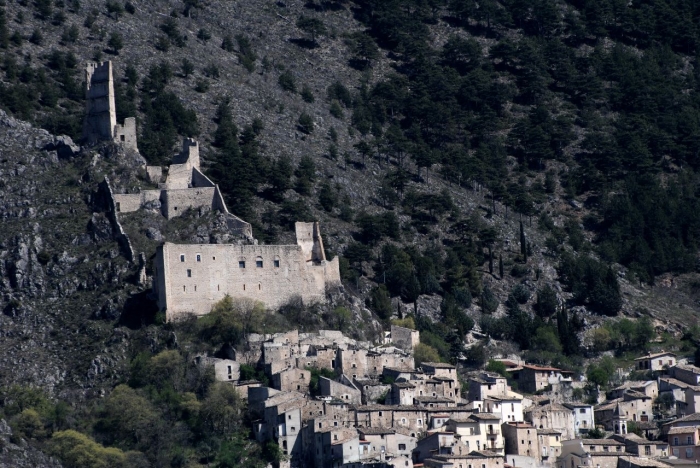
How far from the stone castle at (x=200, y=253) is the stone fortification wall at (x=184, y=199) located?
0.22 ft

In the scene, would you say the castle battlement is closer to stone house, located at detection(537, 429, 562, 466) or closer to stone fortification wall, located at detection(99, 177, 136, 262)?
stone fortification wall, located at detection(99, 177, 136, 262)

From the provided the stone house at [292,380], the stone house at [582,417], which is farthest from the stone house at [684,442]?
the stone house at [292,380]

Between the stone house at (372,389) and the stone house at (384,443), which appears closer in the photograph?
the stone house at (384,443)

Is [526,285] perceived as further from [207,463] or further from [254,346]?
[207,463]

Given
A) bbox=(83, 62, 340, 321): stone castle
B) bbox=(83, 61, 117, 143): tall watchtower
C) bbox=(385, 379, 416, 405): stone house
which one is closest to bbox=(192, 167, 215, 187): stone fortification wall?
bbox=(83, 62, 340, 321): stone castle

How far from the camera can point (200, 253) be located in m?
116

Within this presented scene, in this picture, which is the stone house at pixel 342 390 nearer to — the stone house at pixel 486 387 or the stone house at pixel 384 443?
the stone house at pixel 384 443

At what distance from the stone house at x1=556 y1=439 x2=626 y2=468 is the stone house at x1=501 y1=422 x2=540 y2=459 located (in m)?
1.67

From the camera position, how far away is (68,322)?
117 meters

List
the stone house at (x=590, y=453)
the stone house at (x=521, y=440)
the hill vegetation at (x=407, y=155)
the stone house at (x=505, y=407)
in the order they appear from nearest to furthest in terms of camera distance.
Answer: the stone house at (x=590, y=453)
the stone house at (x=521, y=440)
the hill vegetation at (x=407, y=155)
the stone house at (x=505, y=407)

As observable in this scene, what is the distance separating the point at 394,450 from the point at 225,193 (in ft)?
123

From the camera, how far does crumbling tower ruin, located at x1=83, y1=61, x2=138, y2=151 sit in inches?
5113

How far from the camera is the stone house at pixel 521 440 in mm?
110000

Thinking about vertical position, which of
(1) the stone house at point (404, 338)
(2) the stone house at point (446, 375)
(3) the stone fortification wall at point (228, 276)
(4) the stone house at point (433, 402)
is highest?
(3) the stone fortification wall at point (228, 276)
